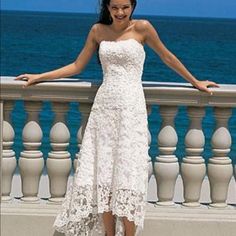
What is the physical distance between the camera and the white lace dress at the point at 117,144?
5820 millimetres

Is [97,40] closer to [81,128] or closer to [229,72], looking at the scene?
[81,128]

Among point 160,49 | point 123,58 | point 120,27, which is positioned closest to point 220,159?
point 160,49

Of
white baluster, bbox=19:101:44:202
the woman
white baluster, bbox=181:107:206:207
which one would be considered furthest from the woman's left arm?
white baluster, bbox=19:101:44:202

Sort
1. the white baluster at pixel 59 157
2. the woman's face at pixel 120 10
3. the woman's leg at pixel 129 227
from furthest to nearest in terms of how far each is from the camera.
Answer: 1. the white baluster at pixel 59 157
2. the woman's leg at pixel 129 227
3. the woman's face at pixel 120 10

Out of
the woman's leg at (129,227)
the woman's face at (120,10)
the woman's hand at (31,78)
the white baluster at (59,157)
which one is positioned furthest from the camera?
the white baluster at (59,157)

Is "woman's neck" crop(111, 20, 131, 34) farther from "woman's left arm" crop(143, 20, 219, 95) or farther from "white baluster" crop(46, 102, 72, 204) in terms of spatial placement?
"white baluster" crop(46, 102, 72, 204)

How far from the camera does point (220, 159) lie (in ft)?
20.5

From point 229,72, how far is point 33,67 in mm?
11775

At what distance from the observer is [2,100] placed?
6176 millimetres

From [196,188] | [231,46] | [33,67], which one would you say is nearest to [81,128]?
[196,188]

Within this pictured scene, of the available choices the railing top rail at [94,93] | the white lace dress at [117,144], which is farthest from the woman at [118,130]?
the railing top rail at [94,93]

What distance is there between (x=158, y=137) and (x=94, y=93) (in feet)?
1.66

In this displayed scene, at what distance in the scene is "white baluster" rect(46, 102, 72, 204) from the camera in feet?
20.3

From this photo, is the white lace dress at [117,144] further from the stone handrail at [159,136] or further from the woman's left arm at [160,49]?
the stone handrail at [159,136]
